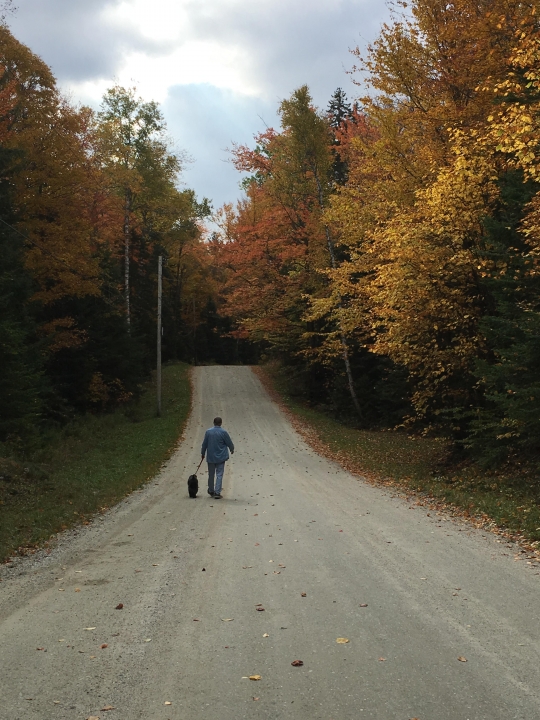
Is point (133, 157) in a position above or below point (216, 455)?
Result: above

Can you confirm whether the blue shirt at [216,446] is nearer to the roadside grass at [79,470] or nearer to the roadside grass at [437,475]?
the roadside grass at [79,470]

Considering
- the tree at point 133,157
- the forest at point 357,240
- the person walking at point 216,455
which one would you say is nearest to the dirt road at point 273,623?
the person walking at point 216,455

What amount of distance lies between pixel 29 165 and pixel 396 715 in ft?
74.9

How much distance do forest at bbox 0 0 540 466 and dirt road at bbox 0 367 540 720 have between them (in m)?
5.39

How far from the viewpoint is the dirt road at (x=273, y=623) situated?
147 inches

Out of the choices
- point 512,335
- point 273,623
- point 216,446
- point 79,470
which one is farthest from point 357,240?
point 273,623

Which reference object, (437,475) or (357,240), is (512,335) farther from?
(357,240)

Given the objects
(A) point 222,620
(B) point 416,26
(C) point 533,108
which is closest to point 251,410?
(B) point 416,26

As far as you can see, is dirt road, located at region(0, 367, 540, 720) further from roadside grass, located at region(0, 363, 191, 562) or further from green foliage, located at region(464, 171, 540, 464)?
green foliage, located at region(464, 171, 540, 464)

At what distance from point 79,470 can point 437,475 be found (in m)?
9.87

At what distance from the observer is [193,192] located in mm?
51219

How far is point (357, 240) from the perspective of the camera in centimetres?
1861

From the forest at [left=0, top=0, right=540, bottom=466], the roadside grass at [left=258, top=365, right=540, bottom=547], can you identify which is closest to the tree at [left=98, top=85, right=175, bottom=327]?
the forest at [left=0, top=0, right=540, bottom=466]

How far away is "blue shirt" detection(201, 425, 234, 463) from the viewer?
13172 millimetres
